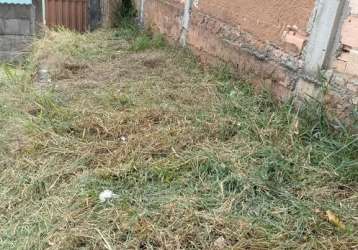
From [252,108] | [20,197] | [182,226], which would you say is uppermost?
[252,108]

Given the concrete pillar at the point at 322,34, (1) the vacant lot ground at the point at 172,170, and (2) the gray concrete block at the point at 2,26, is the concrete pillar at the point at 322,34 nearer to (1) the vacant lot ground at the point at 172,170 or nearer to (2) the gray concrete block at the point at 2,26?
(1) the vacant lot ground at the point at 172,170

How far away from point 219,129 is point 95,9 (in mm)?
5745

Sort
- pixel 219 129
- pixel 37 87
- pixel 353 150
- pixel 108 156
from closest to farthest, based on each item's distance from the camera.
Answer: pixel 353 150 → pixel 108 156 → pixel 219 129 → pixel 37 87

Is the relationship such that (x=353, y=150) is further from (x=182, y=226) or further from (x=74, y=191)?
(x=74, y=191)

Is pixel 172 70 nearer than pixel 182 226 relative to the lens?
No

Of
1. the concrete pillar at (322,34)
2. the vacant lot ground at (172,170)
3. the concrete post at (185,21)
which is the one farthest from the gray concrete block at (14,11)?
the concrete pillar at (322,34)

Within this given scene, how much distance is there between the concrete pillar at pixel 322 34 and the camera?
106 inches

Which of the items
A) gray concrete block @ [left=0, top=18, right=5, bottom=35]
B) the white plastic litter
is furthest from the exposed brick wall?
gray concrete block @ [left=0, top=18, right=5, bottom=35]

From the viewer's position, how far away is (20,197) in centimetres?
234

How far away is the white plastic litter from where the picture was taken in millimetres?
2201

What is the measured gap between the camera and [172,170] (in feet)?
8.02

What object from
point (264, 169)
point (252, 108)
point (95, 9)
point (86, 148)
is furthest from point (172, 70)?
point (95, 9)

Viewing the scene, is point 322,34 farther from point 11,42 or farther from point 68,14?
point 11,42

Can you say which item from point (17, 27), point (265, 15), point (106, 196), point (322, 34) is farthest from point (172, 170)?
point (17, 27)
